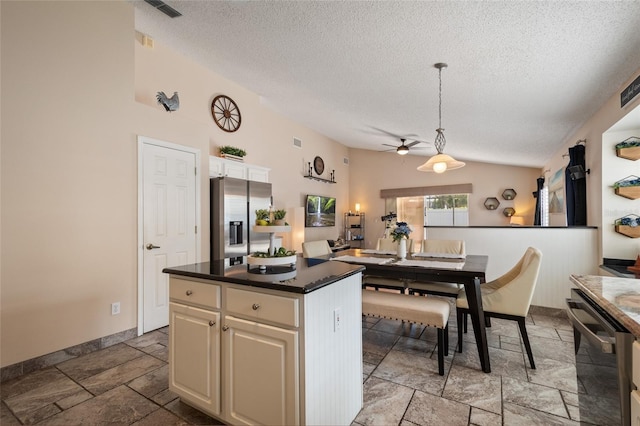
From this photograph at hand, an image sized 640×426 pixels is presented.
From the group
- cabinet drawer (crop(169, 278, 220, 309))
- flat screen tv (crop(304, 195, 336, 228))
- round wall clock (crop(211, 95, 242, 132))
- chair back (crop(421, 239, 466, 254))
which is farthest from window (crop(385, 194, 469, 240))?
cabinet drawer (crop(169, 278, 220, 309))

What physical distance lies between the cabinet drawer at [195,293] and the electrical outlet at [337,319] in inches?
26.1

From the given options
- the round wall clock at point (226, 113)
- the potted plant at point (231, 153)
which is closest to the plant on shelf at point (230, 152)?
the potted plant at point (231, 153)

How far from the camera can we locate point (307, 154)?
23.0 feet

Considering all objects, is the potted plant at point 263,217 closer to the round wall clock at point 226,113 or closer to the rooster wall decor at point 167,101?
the rooster wall decor at point 167,101

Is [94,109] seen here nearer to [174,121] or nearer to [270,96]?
[174,121]

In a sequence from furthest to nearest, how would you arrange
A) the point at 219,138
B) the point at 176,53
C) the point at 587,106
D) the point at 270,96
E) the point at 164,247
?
the point at 270,96 → the point at 219,138 → the point at 176,53 → the point at 164,247 → the point at 587,106

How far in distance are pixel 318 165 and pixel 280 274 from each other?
5.83m

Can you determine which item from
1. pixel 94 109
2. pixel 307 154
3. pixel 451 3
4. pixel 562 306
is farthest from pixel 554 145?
pixel 94 109

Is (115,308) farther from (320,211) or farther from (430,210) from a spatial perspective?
(430,210)

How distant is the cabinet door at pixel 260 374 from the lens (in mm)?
1408

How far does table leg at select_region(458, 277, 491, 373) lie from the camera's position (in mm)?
2338

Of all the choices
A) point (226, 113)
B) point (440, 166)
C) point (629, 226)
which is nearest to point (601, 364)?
point (440, 166)

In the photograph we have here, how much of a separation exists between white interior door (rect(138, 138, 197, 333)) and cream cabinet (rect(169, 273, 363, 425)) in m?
1.69

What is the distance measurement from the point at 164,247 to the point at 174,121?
4.95 feet
